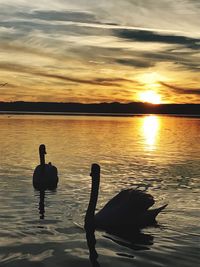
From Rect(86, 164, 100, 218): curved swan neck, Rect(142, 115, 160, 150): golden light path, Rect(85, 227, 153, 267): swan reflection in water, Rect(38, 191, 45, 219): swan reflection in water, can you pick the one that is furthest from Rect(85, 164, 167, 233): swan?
Rect(142, 115, 160, 150): golden light path

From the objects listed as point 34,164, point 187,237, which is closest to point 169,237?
point 187,237

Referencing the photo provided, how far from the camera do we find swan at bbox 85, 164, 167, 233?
13266 millimetres

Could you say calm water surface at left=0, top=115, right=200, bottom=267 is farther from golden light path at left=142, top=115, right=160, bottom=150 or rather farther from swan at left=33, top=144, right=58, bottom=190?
golden light path at left=142, top=115, right=160, bottom=150

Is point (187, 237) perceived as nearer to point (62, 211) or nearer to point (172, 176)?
point (62, 211)

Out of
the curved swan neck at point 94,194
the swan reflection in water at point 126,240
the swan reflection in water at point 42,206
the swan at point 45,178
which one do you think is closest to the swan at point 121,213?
the curved swan neck at point 94,194

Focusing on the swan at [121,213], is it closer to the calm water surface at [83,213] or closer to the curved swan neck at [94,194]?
the curved swan neck at [94,194]

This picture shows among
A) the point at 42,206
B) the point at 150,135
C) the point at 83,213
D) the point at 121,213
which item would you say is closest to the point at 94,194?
the point at 121,213

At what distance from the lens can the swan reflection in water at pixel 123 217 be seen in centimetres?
1275

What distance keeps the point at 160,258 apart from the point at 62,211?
187 inches

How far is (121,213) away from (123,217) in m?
0.12

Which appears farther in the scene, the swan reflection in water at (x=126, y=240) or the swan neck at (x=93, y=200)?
the swan neck at (x=93, y=200)

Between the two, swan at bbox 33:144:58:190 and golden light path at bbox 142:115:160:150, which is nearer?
swan at bbox 33:144:58:190

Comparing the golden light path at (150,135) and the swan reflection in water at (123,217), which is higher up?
the swan reflection in water at (123,217)

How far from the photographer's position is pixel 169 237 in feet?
41.3
